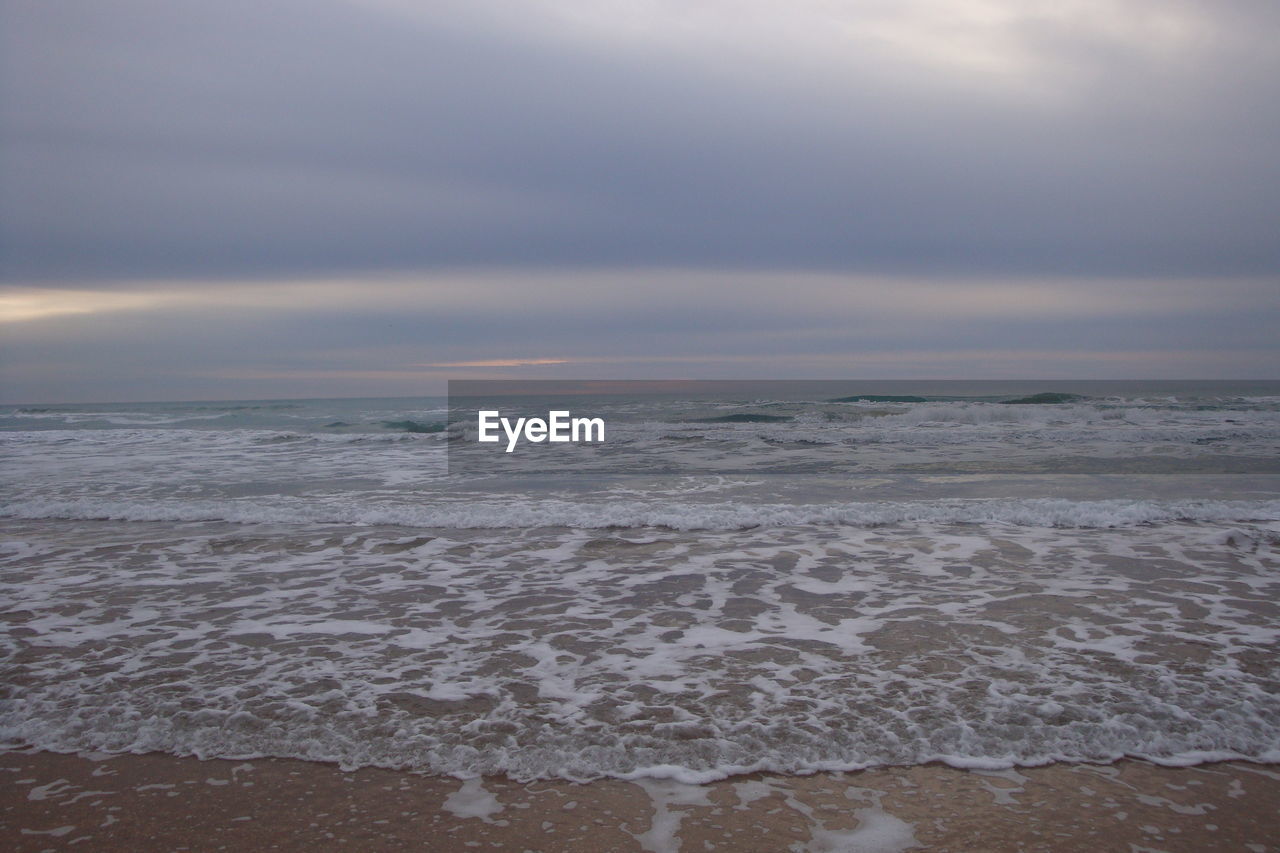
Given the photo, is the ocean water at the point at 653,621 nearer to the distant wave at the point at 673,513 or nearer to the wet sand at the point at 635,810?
the distant wave at the point at 673,513

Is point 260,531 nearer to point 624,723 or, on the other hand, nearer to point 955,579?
point 624,723

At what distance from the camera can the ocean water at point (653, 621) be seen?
392 centimetres

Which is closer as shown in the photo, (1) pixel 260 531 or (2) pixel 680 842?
(2) pixel 680 842

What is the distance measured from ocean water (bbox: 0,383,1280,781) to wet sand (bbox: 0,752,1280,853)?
0.17m

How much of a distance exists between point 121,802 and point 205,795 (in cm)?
35

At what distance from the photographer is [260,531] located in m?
9.77

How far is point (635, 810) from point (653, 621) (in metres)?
2.65

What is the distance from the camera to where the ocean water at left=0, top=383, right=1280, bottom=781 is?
12.9ft

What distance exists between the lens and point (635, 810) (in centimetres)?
326

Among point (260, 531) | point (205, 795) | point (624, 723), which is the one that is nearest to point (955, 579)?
point (624, 723)

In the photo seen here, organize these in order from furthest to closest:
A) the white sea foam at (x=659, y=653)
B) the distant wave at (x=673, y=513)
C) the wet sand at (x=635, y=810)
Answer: the distant wave at (x=673, y=513) → the white sea foam at (x=659, y=653) → the wet sand at (x=635, y=810)

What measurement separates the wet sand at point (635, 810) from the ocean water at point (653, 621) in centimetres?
17

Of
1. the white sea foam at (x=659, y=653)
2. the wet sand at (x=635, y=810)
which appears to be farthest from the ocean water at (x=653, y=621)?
the wet sand at (x=635, y=810)

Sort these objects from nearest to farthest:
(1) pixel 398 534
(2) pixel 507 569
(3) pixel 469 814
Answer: (3) pixel 469 814, (2) pixel 507 569, (1) pixel 398 534
